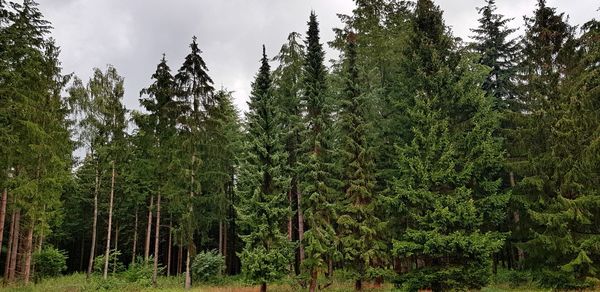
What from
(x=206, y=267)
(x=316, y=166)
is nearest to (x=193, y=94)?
(x=316, y=166)

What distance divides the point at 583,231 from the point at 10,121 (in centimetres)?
2439

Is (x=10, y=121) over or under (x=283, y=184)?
over

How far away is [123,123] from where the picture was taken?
27.3 metres

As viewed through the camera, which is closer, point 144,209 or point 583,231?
point 583,231

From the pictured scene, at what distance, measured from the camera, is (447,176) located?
18859 millimetres

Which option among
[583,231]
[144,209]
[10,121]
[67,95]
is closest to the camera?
[10,121]

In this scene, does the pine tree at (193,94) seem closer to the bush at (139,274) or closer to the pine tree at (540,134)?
the bush at (139,274)

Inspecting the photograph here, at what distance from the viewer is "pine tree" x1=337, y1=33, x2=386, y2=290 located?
2050 cm

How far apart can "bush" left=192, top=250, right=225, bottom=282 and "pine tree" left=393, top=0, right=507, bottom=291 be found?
45.0 feet

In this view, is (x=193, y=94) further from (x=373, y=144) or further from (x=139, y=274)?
(x=139, y=274)

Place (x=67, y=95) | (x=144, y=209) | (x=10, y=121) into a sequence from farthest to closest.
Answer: (x=144, y=209)
(x=67, y=95)
(x=10, y=121)

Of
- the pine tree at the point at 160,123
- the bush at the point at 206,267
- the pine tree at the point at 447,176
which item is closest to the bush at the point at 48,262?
the pine tree at the point at 160,123

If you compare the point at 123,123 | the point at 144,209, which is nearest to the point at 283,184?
the point at 123,123

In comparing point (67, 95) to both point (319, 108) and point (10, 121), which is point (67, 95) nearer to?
point (10, 121)
